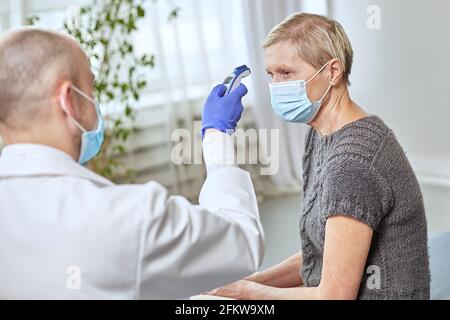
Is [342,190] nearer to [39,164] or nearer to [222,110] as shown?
[222,110]

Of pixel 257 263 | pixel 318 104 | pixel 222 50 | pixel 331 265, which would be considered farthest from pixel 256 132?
pixel 257 263

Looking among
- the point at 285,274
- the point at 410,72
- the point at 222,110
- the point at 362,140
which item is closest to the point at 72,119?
the point at 222,110

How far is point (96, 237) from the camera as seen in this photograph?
1155 millimetres

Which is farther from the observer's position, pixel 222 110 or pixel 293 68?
pixel 293 68

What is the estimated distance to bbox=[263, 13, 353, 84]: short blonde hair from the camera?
1782 mm

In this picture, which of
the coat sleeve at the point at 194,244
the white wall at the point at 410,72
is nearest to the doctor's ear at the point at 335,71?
the coat sleeve at the point at 194,244

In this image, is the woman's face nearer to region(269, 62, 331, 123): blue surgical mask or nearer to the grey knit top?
region(269, 62, 331, 123): blue surgical mask

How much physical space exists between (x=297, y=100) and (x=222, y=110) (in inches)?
13.0

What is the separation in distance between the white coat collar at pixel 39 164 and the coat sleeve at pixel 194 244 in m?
0.12

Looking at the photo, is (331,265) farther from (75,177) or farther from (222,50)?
(222,50)

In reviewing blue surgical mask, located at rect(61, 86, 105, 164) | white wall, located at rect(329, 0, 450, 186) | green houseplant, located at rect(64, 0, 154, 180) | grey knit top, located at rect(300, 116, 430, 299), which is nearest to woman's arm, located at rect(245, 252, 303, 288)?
grey knit top, located at rect(300, 116, 430, 299)

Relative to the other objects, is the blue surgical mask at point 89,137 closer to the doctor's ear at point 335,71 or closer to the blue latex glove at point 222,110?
the blue latex glove at point 222,110

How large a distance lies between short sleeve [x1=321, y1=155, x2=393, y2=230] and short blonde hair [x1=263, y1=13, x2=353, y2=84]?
0.29m

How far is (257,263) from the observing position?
1.28 metres
